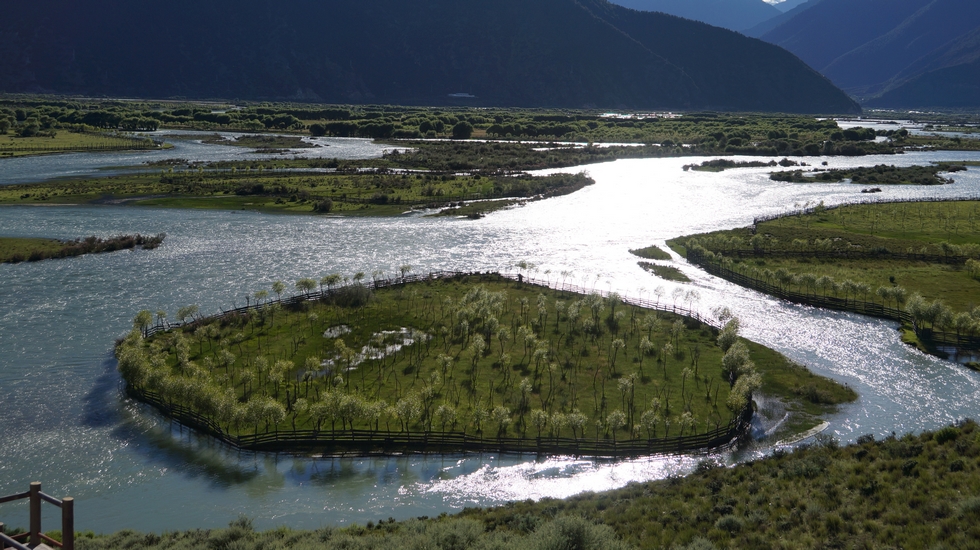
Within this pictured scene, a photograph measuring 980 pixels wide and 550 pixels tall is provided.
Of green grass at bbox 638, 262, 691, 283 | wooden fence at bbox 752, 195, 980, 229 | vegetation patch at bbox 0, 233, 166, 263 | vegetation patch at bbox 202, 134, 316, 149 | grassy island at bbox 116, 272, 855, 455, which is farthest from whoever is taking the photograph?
vegetation patch at bbox 202, 134, 316, 149

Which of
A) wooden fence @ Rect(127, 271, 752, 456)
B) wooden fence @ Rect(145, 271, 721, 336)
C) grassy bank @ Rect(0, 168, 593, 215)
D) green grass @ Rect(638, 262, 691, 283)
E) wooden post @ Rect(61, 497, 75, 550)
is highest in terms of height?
grassy bank @ Rect(0, 168, 593, 215)

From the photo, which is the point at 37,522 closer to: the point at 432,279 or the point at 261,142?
the point at 432,279

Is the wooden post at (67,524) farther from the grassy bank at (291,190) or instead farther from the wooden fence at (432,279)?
the grassy bank at (291,190)

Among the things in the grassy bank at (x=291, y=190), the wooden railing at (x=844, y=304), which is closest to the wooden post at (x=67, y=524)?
the wooden railing at (x=844, y=304)

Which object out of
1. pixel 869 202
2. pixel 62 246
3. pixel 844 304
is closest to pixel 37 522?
pixel 844 304

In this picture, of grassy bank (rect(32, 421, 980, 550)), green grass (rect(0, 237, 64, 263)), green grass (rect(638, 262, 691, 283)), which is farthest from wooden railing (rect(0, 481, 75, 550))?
green grass (rect(0, 237, 64, 263))

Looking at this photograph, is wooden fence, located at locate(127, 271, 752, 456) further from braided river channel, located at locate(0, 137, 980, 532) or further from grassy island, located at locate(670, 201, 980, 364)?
grassy island, located at locate(670, 201, 980, 364)
